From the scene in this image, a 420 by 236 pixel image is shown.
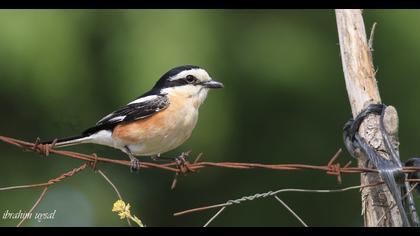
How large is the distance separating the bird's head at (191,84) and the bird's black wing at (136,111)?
11 cm

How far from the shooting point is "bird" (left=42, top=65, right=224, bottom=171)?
550cm

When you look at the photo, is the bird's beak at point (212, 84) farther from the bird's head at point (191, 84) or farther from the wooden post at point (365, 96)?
the wooden post at point (365, 96)

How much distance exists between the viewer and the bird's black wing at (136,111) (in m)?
5.59

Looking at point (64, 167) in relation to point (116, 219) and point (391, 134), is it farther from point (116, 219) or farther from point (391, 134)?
point (391, 134)

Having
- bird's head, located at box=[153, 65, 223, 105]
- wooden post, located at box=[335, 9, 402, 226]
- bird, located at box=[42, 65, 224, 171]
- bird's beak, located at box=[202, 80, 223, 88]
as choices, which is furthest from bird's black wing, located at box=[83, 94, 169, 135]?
wooden post, located at box=[335, 9, 402, 226]

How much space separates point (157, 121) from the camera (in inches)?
218

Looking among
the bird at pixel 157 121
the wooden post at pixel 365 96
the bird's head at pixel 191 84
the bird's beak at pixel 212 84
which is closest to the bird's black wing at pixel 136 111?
the bird at pixel 157 121

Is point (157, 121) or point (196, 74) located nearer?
point (157, 121)

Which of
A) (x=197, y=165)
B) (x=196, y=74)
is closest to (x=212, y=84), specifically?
(x=196, y=74)

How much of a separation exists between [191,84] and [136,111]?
1.30 feet

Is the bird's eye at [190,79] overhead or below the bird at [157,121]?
overhead

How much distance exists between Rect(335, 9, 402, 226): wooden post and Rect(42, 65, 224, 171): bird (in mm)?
1077

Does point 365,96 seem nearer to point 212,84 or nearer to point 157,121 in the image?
point 212,84

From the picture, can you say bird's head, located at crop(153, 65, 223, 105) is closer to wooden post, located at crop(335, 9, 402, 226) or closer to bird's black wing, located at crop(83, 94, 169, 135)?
bird's black wing, located at crop(83, 94, 169, 135)
